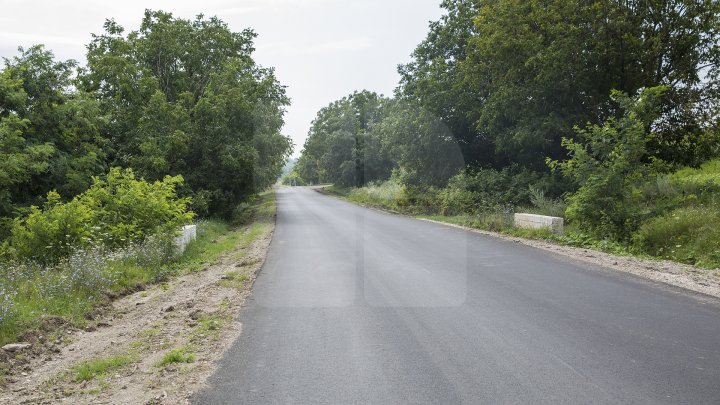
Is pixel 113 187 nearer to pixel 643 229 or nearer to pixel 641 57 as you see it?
pixel 643 229

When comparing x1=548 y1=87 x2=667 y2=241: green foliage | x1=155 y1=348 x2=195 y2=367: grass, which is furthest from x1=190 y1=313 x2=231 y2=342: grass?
x1=548 y1=87 x2=667 y2=241: green foliage

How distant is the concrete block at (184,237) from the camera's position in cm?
1284

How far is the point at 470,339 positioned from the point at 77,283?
22.0 ft

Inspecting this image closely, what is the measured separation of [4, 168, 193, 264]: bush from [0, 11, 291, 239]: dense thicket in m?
5.63

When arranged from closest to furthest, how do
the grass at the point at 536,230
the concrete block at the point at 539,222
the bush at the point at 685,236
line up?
the bush at the point at 685,236, the grass at the point at 536,230, the concrete block at the point at 539,222

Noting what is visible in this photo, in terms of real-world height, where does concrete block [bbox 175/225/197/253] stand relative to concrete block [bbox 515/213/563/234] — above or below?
below

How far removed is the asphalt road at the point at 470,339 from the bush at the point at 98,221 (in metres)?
4.94

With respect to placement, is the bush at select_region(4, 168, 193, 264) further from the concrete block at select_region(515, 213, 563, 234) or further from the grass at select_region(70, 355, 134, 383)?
the concrete block at select_region(515, 213, 563, 234)

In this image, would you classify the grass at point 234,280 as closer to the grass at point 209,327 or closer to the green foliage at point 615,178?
the grass at point 209,327

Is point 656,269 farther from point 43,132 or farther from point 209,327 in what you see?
point 43,132

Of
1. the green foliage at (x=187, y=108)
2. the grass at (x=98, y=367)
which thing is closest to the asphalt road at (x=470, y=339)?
the grass at (x=98, y=367)

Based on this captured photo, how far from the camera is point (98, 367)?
4863 mm

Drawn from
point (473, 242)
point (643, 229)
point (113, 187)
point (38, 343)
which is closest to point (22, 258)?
point (113, 187)

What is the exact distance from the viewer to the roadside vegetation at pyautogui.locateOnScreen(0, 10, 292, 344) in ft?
30.5
